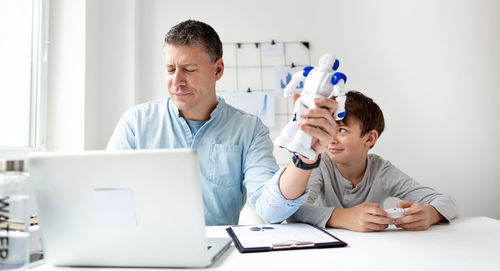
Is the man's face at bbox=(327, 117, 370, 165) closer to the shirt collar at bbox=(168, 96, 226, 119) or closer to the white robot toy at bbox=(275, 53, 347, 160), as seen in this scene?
the shirt collar at bbox=(168, 96, 226, 119)

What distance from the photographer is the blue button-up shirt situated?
1243 millimetres

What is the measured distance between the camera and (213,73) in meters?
1.28

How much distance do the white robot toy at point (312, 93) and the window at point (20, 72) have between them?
4.57ft

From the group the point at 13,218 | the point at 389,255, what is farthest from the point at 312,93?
the point at 13,218

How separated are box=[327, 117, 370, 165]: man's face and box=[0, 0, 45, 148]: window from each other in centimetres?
140

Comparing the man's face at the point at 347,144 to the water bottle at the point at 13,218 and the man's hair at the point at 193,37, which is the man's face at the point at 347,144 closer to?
the man's hair at the point at 193,37

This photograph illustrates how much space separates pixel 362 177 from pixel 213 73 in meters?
0.69

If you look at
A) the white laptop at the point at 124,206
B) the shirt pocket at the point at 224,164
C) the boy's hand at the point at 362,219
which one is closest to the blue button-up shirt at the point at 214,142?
the shirt pocket at the point at 224,164

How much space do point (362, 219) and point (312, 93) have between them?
0.36m

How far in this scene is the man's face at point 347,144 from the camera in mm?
1340

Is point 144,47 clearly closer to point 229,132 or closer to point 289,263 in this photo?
point 229,132

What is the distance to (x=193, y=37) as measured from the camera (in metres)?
1.18

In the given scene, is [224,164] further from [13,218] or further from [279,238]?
[13,218]

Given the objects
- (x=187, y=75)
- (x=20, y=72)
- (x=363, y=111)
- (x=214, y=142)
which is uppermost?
(x=20, y=72)
